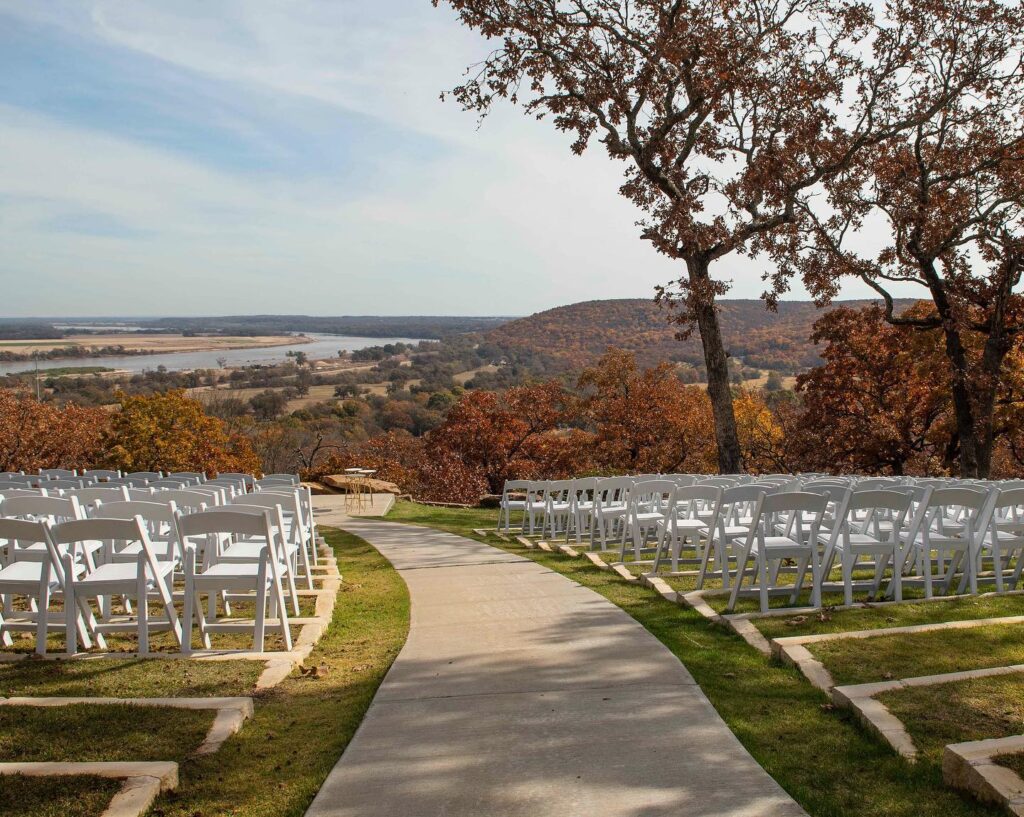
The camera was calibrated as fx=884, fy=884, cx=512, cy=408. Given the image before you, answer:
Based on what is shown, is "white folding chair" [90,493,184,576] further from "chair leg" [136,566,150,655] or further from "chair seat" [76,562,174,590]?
"chair leg" [136,566,150,655]

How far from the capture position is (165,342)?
8631 cm

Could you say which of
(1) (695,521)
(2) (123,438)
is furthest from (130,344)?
(1) (695,521)

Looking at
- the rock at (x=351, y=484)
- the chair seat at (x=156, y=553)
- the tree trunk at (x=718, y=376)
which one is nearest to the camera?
the chair seat at (x=156, y=553)

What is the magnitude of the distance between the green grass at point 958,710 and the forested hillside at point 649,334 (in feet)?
146

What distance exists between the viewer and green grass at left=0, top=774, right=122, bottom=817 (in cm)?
337

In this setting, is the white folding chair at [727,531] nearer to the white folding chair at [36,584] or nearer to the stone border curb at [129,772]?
the stone border curb at [129,772]

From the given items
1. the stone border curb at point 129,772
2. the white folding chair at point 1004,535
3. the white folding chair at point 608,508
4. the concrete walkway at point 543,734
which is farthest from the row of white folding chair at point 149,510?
the white folding chair at point 608,508

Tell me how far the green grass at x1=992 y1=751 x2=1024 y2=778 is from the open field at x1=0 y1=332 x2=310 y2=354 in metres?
73.8

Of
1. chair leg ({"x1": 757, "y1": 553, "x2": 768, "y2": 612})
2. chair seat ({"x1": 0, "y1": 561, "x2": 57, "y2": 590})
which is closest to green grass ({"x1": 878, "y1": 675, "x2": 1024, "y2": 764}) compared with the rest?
chair leg ({"x1": 757, "y1": 553, "x2": 768, "y2": 612})

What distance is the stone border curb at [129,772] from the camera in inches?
138

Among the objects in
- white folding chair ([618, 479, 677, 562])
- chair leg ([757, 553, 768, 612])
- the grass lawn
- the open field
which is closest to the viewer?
the grass lawn

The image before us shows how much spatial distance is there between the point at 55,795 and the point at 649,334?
66.5 meters

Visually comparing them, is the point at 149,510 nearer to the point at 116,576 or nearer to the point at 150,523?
the point at 116,576

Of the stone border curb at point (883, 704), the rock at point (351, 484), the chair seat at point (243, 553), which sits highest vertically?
the chair seat at point (243, 553)
